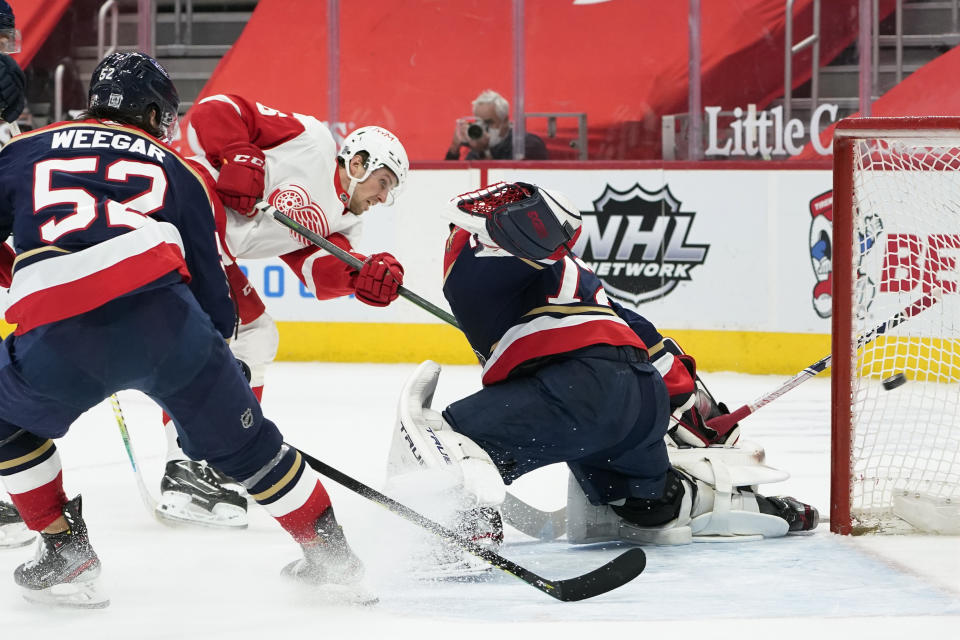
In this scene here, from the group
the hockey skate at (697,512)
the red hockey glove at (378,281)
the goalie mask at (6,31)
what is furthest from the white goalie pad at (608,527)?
the goalie mask at (6,31)

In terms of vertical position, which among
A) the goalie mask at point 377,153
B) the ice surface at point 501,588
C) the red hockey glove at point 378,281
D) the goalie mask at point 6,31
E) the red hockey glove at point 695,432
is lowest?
the ice surface at point 501,588

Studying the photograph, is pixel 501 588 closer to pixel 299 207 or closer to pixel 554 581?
pixel 554 581

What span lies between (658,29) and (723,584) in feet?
12.3

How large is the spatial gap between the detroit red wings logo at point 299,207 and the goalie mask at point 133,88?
3.05 feet

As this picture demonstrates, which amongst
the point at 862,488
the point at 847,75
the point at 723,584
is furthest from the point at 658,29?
the point at 723,584

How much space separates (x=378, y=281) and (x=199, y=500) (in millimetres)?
632

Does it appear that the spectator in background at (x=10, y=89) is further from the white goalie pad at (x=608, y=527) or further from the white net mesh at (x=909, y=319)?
the white net mesh at (x=909, y=319)

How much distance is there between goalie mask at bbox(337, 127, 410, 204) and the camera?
2.88m

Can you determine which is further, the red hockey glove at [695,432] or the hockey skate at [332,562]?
the red hockey glove at [695,432]

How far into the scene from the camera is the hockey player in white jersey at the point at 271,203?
2803 millimetres

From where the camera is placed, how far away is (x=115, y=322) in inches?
73.4

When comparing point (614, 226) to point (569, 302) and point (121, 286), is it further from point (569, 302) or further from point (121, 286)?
point (121, 286)

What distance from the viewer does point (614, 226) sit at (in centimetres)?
515

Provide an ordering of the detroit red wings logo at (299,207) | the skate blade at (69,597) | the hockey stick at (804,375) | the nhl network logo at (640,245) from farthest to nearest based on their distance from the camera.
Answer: the nhl network logo at (640,245) < the detroit red wings logo at (299,207) < the hockey stick at (804,375) < the skate blade at (69,597)
